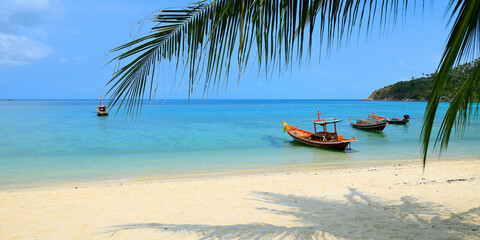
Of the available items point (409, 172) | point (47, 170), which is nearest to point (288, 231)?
point (409, 172)

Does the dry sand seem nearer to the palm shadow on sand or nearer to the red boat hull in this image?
the palm shadow on sand

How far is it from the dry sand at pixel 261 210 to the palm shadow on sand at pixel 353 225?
15 millimetres

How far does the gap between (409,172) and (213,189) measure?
6.31 m

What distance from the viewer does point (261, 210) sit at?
6461 millimetres

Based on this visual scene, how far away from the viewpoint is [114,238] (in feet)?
16.7

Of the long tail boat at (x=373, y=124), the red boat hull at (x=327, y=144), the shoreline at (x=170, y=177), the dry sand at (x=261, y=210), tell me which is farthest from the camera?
the long tail boat at (x=373, y=124)

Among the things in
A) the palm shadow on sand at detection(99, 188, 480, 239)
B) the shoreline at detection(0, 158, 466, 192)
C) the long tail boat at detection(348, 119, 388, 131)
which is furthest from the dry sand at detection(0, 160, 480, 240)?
the long tail boat at detection(348, 119, 388, 131)

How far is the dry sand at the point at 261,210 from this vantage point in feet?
16.8

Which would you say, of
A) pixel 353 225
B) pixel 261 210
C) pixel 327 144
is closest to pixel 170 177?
pixel 261 210

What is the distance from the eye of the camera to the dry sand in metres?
5.12

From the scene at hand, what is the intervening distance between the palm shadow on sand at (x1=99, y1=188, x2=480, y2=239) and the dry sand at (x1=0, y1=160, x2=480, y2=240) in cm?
1

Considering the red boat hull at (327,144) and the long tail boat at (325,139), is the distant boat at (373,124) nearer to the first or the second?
the long tail boat at (325,139)

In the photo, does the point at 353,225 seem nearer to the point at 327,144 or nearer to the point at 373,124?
the point at 327,144

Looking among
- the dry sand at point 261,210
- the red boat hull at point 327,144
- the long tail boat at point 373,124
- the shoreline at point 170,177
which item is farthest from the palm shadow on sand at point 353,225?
the long tail boat at point 373,124
